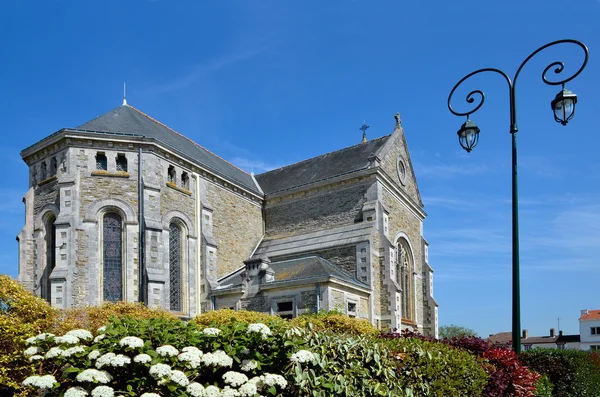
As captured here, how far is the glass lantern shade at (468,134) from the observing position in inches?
434

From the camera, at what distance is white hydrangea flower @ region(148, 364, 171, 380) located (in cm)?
517

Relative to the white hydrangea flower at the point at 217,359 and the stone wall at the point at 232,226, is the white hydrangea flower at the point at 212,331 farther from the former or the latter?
the stone wall at the point at 232,226

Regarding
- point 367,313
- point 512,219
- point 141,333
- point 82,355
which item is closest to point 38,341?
point 82,355

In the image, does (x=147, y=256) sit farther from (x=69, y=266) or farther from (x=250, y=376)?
(x=250, y=376)

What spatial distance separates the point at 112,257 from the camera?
805 inches

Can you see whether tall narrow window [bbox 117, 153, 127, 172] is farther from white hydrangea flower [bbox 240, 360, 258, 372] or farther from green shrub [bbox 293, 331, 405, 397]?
white hydrangea flower [bbox 240, 360, 258, 372]

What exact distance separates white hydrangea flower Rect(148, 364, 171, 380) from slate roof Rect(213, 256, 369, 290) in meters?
14.6

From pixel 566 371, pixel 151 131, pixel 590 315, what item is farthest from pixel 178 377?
pixel 590 315

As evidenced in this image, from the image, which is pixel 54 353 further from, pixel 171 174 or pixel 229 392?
pixel 171 174

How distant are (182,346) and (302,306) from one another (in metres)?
14.5

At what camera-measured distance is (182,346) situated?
5953 mm

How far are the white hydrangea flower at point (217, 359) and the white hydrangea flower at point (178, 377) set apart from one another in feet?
1.06

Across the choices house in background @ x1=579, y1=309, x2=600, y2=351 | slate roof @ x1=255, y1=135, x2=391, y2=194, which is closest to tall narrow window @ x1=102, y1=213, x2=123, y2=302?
slate roof @ x1=255, y1=135, x2=391, y2=194

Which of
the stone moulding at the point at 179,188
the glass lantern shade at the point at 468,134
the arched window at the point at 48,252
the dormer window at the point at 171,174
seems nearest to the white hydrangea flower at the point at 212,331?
the glass lantern shade at the point at 468,134
